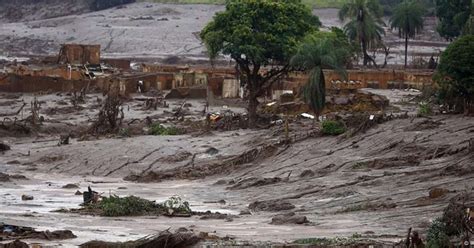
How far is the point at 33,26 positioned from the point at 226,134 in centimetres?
7798

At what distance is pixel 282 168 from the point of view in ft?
135

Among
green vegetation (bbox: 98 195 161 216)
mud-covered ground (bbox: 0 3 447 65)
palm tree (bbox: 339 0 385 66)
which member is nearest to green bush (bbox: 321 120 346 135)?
green vegetation (bbox: 98 195 161 216)

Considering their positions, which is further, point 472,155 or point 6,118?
point 6,118

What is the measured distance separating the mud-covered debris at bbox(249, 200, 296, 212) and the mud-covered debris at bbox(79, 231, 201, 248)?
7.74 meters

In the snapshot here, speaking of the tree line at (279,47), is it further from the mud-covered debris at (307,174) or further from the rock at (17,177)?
the rock at (17,177)

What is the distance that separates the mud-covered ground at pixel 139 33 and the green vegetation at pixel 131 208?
232 ft

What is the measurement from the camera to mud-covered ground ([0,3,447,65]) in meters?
110

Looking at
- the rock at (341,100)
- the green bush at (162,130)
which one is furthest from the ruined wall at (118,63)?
the green bush at (162,130)

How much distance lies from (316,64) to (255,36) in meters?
5.81

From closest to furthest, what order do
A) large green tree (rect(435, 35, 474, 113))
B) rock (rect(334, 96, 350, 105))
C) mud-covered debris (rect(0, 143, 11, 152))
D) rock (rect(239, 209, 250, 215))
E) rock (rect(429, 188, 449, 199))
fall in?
1. rock (rect(429, 188, 449, 199))
2. rock (rect(239, 209, 250, 215))
3. large green tree (rect(435, 35, 474, 113))
4. mud-covered debris (rect(0, 143, 11, 152))
5. rock (rect(334, 96, 350, 105))

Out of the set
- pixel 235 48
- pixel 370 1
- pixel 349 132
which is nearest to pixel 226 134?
pixel 235 48

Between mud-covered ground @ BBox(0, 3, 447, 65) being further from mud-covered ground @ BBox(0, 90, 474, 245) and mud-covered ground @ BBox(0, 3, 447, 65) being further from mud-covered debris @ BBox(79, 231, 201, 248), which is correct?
mud-covered debris @ BBox(79, 231, 201, 248)

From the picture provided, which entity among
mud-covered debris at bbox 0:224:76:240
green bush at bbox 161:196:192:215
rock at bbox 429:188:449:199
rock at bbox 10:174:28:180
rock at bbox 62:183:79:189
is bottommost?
rock at bbox 10:174:28:180

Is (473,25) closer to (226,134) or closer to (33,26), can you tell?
(226,134)
